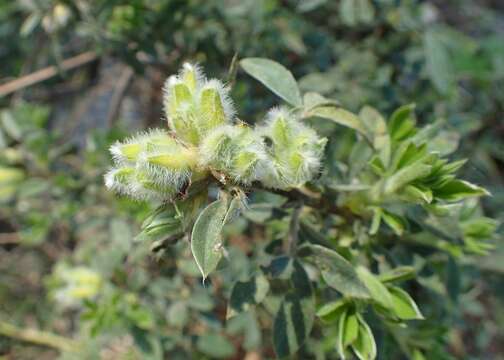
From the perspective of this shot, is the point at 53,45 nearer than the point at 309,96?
No

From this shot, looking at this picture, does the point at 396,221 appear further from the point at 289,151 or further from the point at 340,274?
the point at 289,151

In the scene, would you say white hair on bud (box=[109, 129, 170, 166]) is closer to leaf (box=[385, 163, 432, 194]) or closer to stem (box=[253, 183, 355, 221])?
stem (box=[253, 183, 355, 221])

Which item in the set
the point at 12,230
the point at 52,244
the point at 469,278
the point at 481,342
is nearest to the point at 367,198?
the point at 469,278

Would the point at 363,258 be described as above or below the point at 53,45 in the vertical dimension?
below

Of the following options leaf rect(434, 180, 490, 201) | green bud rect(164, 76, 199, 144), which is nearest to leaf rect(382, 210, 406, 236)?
leaf rect(434, 180, 490, 201)

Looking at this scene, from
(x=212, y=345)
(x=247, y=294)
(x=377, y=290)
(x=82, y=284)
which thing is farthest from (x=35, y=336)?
(x=377, y=290)

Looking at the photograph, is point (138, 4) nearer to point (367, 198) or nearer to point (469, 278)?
point (367, 198)

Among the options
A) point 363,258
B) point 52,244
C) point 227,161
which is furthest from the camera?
point 52,244
